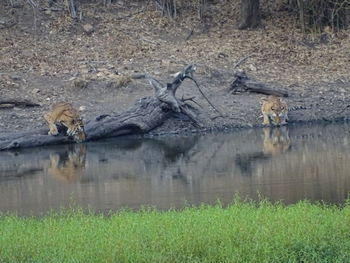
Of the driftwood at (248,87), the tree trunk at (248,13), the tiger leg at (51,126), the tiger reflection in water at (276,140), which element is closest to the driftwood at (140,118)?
the tiger leg at (51,126)

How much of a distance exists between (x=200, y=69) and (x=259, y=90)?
185 centimetres

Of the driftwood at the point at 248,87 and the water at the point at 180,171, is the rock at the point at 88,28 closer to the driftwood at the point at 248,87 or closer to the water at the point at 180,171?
the driftwood at the point at 248,87

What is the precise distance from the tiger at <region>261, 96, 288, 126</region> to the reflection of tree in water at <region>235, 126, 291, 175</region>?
0.67 feet

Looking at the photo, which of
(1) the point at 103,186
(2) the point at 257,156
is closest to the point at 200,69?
(2) the point at 257,156

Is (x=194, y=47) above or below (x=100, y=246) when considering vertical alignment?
above

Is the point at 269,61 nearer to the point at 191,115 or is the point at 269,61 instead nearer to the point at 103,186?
the point at 191,115

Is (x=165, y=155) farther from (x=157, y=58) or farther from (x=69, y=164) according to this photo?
(x=157, y=58)

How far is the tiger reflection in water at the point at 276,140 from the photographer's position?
18.5 metres

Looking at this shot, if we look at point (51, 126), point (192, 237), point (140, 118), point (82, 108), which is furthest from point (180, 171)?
point (192, 237)

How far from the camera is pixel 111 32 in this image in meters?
27.3

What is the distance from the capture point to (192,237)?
32.6 feet

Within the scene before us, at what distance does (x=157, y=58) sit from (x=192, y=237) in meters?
15.7

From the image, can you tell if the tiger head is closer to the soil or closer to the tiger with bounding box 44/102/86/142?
the tiger with bounding box 44/102/86/142

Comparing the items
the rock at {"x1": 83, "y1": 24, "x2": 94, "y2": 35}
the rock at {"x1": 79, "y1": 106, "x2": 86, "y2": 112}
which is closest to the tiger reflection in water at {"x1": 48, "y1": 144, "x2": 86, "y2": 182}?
the rock at {"x1": 79, "y1": 106, "x2": 86, "y2": 112}
